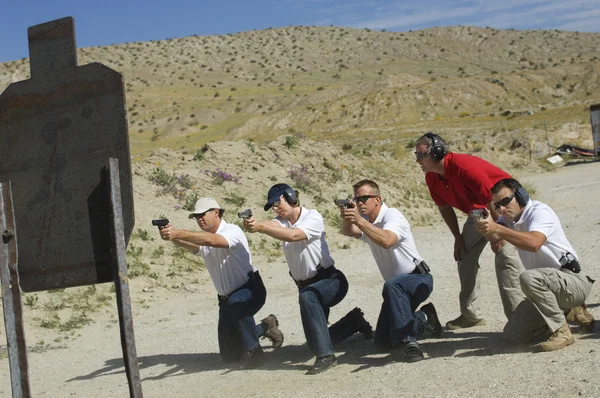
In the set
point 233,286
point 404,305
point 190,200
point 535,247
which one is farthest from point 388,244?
point 190,200

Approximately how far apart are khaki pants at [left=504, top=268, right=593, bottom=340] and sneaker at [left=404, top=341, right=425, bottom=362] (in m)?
0.76

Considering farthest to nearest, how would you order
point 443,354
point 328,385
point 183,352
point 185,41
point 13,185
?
point 185,41 < point 183,352 < point 443,354 < point 328,385 < point 13,185

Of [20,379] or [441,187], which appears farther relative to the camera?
[441,187]

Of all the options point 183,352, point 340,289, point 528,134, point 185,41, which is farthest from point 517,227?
point 185,41

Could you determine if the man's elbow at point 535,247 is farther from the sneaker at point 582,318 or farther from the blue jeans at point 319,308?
the blue jeans at point 319,308

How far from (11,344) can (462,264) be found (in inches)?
179

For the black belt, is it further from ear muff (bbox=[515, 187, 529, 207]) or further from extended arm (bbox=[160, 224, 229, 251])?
ear muff (bbox=[515, 187, 529, 207])

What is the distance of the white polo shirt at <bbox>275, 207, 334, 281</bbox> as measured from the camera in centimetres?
688

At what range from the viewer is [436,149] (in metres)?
6.70

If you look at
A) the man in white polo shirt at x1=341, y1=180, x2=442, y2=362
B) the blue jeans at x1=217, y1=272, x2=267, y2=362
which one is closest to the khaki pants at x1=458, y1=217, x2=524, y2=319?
the man in white polo shirt at x1=341, y1=180, x2=442, y2=362

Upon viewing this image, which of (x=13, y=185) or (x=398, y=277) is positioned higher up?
(x=13, y=185)

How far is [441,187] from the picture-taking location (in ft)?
23.3

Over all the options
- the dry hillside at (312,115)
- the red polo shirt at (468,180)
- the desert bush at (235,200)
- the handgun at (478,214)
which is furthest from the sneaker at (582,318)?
the desert bush at (235,200)

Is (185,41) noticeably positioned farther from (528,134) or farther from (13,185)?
(13,185)
